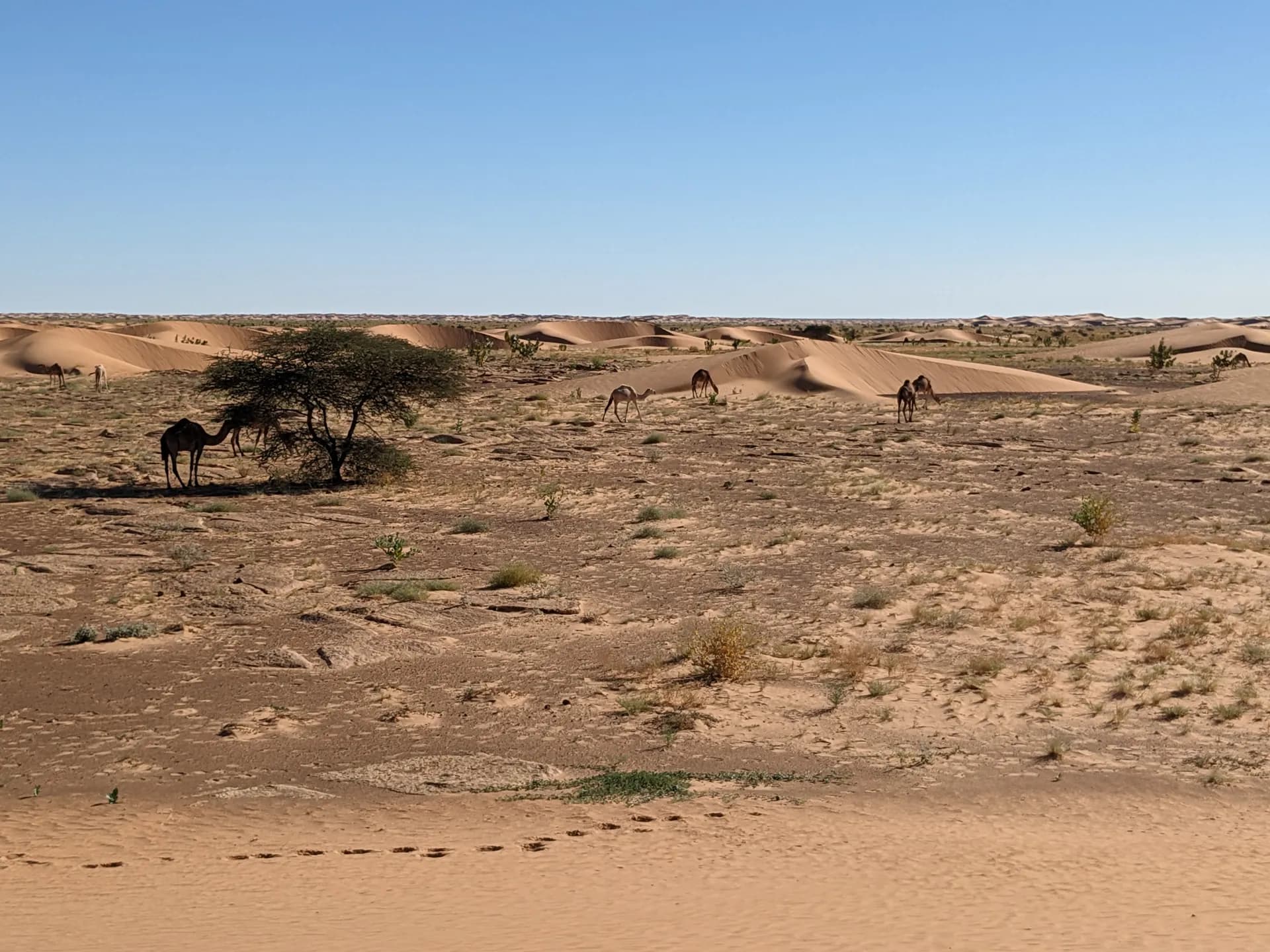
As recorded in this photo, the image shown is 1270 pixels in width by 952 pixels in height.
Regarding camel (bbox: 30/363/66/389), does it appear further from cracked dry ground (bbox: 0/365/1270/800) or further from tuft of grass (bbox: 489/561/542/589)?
tuft of grass (bbox: 489/561/542/589)

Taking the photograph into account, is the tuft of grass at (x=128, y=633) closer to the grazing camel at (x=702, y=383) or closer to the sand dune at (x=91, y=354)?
the grazing camel at (x=702, y=383)

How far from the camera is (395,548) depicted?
1565cm

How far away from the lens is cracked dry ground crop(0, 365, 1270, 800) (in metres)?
9.74

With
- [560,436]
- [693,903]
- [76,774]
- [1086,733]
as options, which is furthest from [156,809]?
[560,436]

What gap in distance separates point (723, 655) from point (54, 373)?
4247cm

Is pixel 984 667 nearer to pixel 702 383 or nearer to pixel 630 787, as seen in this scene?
pixel 630 787

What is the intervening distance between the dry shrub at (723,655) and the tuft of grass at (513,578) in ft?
10.4

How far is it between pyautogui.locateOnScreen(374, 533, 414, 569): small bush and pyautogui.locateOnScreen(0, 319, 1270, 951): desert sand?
13cm

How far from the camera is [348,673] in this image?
11.4 m

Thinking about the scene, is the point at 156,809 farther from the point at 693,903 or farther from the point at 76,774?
the point at 693,903

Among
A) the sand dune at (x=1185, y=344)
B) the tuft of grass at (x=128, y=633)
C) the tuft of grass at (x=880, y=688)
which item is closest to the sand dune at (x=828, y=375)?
the sand dune at (x=1185, y=344)

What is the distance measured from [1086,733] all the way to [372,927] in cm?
632

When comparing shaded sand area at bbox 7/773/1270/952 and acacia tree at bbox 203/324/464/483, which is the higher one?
acacia tree at bbox 203/324/464/483

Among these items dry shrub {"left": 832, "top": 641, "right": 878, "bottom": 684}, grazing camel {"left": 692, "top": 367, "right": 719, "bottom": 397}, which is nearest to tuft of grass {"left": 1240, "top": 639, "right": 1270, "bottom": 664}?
dry shrub {"left": 832, "top": 641, "right": 878, "bottom": 684}
